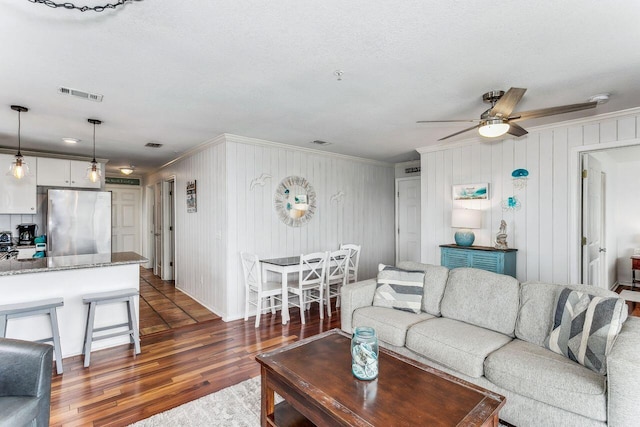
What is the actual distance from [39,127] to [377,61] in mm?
4024

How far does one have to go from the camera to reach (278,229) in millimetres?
4820

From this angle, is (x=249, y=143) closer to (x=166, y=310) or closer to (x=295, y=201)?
(x=295, y=201)

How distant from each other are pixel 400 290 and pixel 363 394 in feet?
5.36

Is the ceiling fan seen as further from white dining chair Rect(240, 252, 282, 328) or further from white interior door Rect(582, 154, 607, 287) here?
white dining chair Rect(240, 252, 282, 328)

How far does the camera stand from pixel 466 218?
4.36 meters

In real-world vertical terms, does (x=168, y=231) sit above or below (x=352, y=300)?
above

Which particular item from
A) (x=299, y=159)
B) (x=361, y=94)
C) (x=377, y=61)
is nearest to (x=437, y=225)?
Answer: (x=299, y=159)

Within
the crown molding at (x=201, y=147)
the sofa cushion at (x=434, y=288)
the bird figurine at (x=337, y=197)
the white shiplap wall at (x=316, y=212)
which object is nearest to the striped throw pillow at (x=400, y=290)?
the sofa cushion at (x=434, y=288)

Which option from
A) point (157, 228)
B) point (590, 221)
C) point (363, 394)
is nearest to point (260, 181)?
point (363, 394)

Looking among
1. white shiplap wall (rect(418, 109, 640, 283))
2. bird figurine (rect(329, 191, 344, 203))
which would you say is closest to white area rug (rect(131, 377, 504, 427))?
white shiplap wall (rect(418, 109, 640, 283))

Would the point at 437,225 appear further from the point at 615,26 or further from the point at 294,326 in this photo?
the point at 615,26

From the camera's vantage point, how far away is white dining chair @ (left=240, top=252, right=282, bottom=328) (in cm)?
404

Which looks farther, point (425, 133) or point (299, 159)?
point (299, 159)

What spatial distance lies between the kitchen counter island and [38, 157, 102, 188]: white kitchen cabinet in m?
2.25
